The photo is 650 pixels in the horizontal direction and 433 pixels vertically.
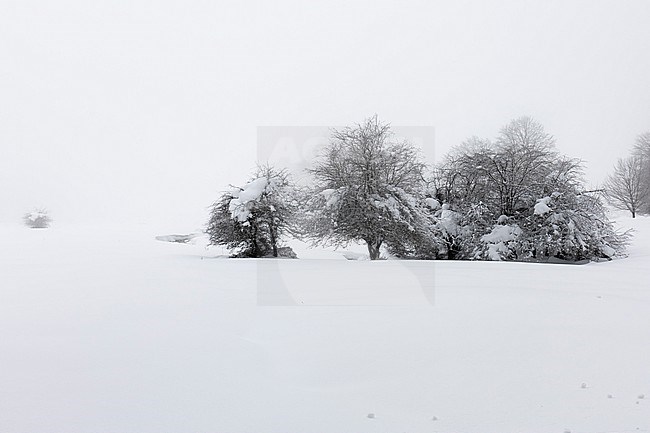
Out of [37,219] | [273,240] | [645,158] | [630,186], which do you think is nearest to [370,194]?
[273,240]

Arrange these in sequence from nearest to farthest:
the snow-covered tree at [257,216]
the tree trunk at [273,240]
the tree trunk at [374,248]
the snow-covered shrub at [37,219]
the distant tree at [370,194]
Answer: the distant tree at [370,194]
the tree trunk at [374,248]
the snow-covered tree at [257,216]
the tree trunk at [273,240]
the snow-covered shrub at [37,219]

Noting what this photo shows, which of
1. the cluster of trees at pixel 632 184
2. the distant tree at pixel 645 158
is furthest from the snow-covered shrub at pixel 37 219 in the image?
the distant tree at pixel 645 158

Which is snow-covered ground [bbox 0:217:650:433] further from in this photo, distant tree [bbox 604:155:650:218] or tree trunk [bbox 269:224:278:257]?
distant tree [bbox 604:155:650:218]

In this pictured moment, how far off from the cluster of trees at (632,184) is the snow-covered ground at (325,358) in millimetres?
26042

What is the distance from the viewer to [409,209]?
46.5ft

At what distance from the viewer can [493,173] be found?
16.7m

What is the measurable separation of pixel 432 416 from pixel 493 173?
51.8ft

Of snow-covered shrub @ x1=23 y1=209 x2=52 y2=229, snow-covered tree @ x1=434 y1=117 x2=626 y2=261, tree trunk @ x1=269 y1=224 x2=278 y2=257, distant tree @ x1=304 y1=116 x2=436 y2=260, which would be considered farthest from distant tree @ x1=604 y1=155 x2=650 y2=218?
snow-covered shrub @ x1=23 y1=209 x2=52 y2=229

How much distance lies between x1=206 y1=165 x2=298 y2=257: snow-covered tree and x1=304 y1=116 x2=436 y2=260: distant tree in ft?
4.26

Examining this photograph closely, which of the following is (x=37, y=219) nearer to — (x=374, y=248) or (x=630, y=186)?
(x=374, y=248)

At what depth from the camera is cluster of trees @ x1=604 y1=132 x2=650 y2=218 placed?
87.8 ft

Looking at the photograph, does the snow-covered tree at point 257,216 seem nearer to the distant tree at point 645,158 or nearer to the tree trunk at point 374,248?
the tree trunk at point 374,248

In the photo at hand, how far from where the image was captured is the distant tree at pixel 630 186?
87.8 ft

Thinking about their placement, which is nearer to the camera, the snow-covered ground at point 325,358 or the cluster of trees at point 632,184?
the snow-covered ground at point 325,358
